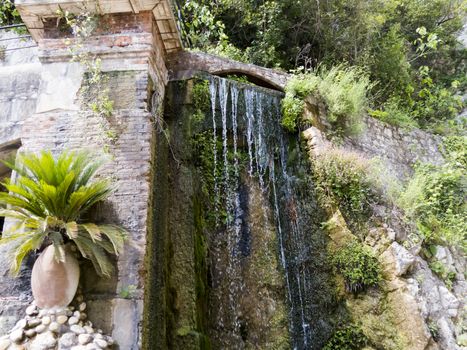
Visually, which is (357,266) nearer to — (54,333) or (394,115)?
(54,333)

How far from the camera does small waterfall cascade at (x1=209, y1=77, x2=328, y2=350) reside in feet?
16.5

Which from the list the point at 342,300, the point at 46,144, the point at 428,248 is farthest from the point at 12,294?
the point at 428,248

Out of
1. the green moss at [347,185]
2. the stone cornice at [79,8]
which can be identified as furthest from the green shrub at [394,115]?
the stone cornice at [79,8]

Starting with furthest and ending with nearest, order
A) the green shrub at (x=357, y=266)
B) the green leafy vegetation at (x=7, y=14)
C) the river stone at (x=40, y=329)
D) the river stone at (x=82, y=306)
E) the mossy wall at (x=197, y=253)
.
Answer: the green leafy vegetation at (x=7, y=14) < the green shrub at (x=357, y=266) < the mossy wall at (x=197, y=253) < the river stone at (x=82, y=306) < the river stone at (x=40, y=329)

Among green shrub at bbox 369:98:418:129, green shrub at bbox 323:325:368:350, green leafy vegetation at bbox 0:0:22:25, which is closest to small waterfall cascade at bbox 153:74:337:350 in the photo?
green shrub at bbox 323:325:368:350

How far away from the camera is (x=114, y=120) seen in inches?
173

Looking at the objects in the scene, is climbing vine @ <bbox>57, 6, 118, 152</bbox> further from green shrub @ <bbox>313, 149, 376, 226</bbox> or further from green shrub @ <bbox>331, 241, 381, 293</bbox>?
green shrub @ <bbox>331, 241, 381, 293</bbox>

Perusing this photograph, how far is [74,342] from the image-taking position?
10.4ft

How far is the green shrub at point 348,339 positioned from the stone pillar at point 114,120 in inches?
103

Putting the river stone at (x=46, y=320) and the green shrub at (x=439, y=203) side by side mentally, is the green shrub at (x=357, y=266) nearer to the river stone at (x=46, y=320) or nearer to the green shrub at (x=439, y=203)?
the green shrub at (x=439, y=203)

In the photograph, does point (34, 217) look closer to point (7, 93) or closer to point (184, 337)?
point (184, 337)

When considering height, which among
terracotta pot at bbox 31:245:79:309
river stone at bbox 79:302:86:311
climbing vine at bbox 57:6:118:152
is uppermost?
climbing vine at bbox 57:6:118:152

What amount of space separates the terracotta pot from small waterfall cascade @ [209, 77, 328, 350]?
6.71ft

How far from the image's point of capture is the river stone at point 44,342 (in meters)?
3.12
